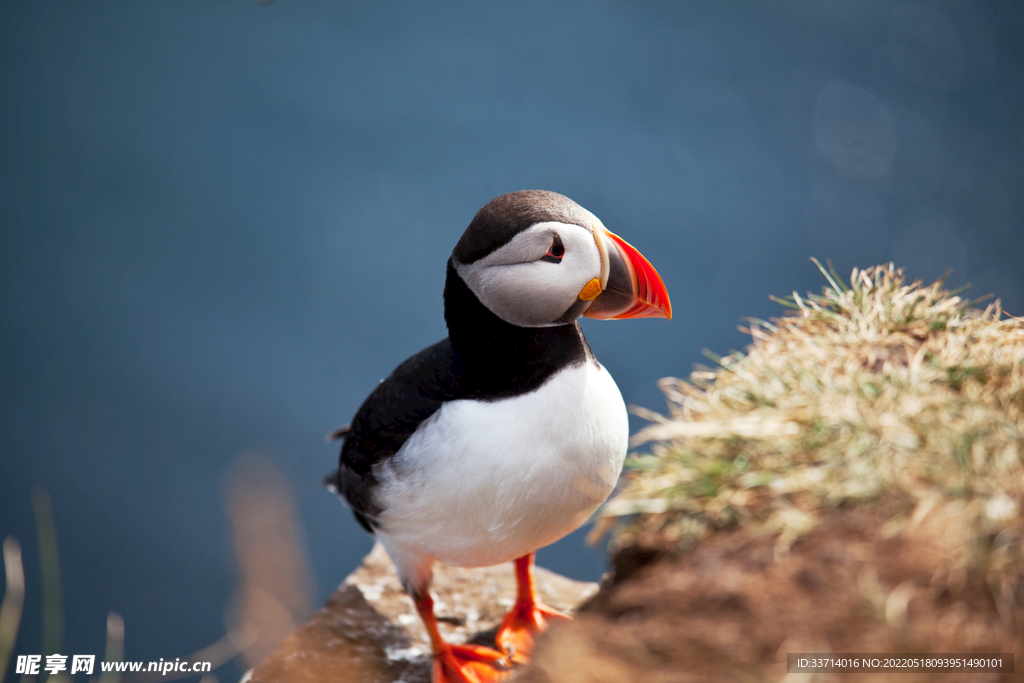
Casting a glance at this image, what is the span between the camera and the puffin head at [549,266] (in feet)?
5.52

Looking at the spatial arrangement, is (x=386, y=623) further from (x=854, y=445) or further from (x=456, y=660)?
(x=854, y=445)

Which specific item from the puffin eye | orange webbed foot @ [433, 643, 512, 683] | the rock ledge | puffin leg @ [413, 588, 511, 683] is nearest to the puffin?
the puffin eye

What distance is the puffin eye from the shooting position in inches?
66.3

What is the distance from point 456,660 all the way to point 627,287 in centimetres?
135

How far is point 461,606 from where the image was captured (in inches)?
108

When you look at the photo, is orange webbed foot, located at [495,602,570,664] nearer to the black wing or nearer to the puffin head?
the black wing

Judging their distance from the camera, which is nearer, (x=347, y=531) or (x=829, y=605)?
(x=829, y=605)

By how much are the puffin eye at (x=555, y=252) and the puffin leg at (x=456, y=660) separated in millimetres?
1149

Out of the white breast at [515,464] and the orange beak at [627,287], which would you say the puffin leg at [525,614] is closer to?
the white breast at [515,464]

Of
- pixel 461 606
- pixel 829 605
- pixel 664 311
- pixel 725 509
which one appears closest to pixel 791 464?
pixel 725 509

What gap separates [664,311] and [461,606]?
1548mm

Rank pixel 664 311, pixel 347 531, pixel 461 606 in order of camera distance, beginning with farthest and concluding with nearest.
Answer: pixel 347 531, pixel 461 606, pixel 664 311

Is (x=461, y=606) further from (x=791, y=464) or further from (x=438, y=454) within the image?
(x=791, y=464)

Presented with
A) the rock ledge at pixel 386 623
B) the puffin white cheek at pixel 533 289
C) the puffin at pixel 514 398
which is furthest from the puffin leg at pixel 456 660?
the puffin white cheek at pixel 533 289
